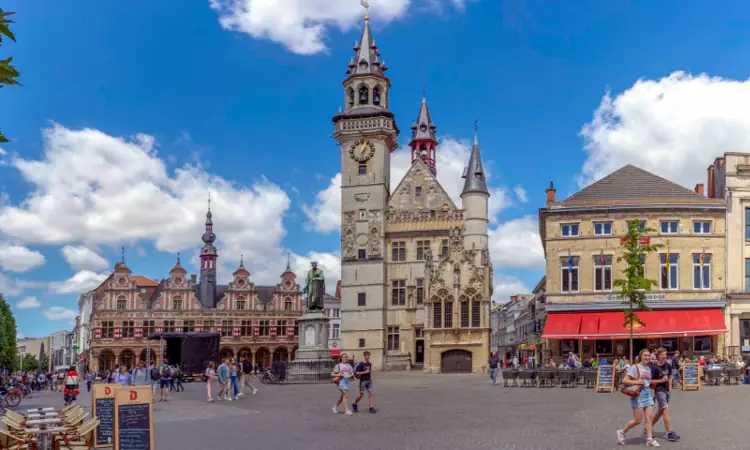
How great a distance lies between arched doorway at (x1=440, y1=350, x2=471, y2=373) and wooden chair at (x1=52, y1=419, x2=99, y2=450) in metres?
46.9

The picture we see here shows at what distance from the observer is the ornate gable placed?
64.4m

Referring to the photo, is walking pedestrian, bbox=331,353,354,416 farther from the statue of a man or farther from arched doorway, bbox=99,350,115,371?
arched doorway, bbox=99,350,115,371

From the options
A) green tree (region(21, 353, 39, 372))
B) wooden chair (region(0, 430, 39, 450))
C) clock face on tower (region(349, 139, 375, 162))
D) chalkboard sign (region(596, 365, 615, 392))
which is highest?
clock face on tower (region(349, 139, 375, 162))

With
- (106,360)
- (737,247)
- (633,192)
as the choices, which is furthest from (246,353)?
(737,247)

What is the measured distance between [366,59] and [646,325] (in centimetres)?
3449

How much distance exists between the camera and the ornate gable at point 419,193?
6438 cm

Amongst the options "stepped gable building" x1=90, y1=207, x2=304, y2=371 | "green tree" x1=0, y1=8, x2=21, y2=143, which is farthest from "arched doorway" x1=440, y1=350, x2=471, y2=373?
"green tree" x1=0, y1=8, x2=21, y2=143

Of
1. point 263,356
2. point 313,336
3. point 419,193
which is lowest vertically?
point 263,356

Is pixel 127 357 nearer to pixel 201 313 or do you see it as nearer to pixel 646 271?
pixel 201 313

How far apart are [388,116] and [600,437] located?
52500mm

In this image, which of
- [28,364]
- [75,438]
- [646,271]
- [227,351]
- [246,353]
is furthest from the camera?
[28,364]

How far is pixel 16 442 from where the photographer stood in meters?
11.1

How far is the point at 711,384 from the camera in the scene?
32625mm

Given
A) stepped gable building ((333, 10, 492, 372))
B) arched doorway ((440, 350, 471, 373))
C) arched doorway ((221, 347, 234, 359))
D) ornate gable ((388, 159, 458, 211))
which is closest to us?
arched doorway ((440, 350, 471, 373))
